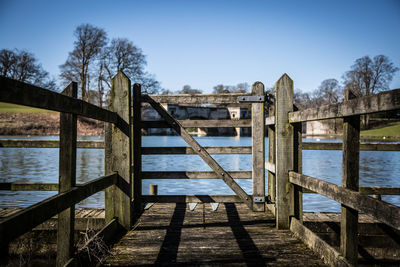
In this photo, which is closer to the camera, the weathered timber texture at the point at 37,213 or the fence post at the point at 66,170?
the weathered timber texture at the point at 37,213

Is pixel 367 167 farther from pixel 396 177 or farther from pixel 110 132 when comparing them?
pixel 110 132

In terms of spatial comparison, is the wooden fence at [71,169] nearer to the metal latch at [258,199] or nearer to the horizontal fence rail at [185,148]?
the horizontal fence rail at [185,148]

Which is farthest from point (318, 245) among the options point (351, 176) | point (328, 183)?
point (351, 176)

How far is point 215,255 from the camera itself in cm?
288

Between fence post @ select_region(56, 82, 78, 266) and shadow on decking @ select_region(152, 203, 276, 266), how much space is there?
2.66 ft

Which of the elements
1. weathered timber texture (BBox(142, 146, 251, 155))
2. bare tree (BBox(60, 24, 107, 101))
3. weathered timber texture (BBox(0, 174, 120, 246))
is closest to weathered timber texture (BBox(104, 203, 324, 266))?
weathered timber texture (BBox(0, 174, 120, 246))

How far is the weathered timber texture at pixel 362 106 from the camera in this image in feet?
5.77

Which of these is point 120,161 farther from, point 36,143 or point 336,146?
point 336,146

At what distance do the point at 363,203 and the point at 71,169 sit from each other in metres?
2.07

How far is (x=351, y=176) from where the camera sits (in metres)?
2.24

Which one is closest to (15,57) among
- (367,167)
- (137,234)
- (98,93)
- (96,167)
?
(98,93)

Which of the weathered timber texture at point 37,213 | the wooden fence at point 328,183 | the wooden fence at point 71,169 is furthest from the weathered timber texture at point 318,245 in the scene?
the weathered timber texture at point 37,213

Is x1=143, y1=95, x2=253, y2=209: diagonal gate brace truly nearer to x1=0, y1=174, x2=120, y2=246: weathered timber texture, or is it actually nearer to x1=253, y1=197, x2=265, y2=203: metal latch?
x1=253, y1=197, x2=265, y2=203: metal latch

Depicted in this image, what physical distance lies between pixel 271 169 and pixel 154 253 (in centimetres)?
216
